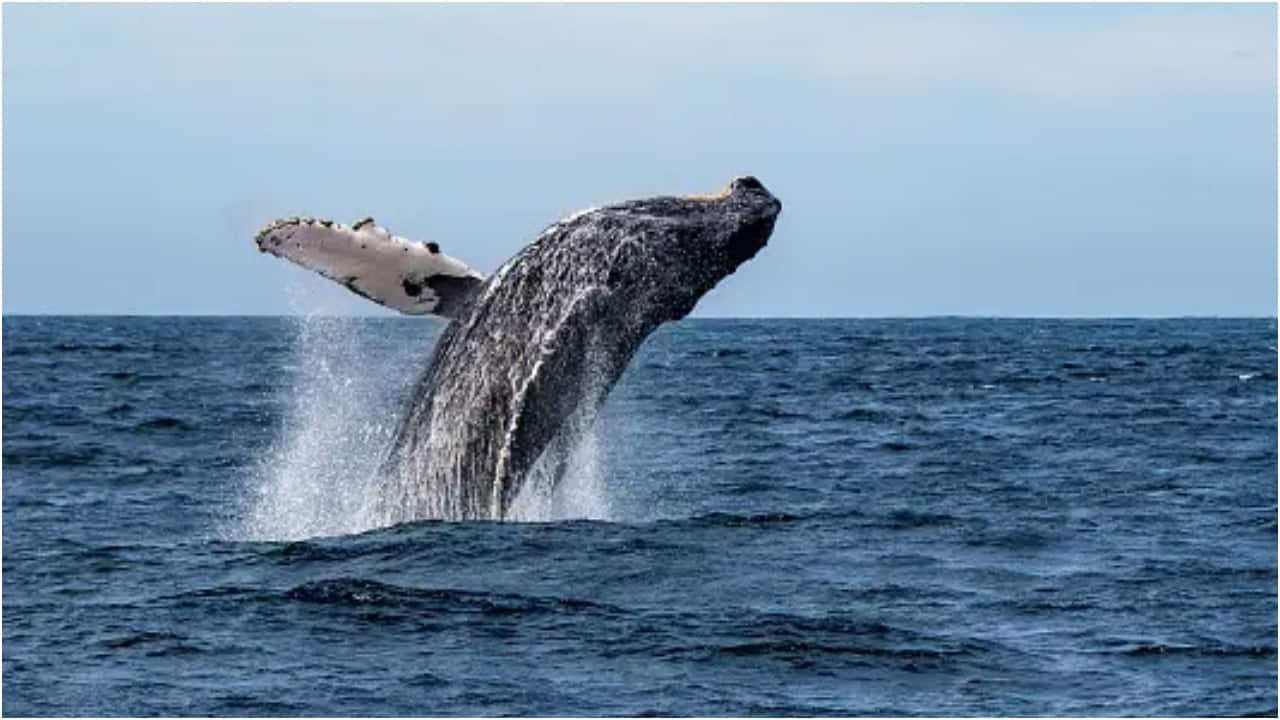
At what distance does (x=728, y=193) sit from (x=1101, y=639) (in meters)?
3.30

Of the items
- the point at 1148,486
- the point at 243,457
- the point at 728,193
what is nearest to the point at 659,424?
the point at 243,457

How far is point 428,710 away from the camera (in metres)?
8.55

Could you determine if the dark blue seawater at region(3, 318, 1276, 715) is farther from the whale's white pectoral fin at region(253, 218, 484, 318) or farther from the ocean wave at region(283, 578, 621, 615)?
the whale's white pectoral fin at region(253, 218, 484, 318)

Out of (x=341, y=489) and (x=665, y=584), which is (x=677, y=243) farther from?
(x=341, y=489)

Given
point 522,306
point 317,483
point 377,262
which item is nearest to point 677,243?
point 522,306

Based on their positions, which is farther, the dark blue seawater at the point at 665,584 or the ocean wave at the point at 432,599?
the ocean wave at the point at 432,599

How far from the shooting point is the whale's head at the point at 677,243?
1166 centimetres

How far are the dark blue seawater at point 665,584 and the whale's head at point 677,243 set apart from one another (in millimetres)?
1404

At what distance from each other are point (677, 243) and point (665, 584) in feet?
6.24

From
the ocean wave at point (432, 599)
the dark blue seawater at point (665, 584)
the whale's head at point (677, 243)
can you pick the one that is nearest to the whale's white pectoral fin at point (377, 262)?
the whale's head at point (677, 243)

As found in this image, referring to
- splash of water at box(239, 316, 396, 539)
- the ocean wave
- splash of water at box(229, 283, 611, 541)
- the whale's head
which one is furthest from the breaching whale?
the ocean wave

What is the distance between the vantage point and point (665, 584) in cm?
1091

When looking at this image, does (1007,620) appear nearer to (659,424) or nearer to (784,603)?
Result: (784,603)

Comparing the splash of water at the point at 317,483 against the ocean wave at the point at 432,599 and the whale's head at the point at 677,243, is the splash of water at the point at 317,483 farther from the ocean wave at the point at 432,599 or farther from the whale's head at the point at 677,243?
the whale's head at the point at 677,243
